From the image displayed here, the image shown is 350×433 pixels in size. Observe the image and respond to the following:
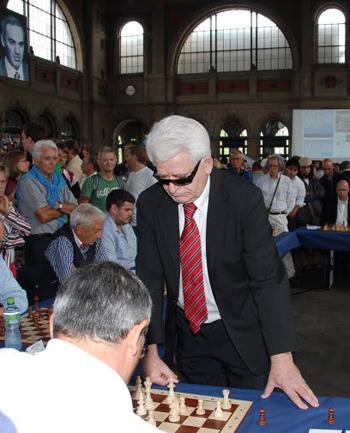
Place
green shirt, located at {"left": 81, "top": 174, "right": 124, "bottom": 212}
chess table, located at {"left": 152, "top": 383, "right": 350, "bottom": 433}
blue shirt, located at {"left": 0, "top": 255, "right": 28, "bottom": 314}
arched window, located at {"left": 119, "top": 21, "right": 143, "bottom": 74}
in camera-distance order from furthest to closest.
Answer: arched window, located at {"left": 119, "top": 21, "right": 143, "bottom": 74}
green shirt, located at {"left": 81, "top": 174, "right": 124, "bottom": 212}
blue shirt, located at {"left": 0, "top": 255, "right": 28, "bottom": 314}
chess table, located at {"left": 152, "top": 383, "right": 350, "bottom": 433}

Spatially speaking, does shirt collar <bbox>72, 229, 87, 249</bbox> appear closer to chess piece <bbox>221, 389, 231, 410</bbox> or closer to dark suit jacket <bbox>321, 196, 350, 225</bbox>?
chess piece <bbox>221, 389, 231, 410</bbox>

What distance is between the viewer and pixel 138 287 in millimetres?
1207

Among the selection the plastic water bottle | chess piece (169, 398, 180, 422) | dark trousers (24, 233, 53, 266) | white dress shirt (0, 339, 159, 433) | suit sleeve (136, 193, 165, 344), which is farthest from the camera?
dark trousers (24, 233, 53, 266)

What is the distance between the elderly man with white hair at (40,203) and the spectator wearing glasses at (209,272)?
2.50m

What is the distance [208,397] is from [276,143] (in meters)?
20.1

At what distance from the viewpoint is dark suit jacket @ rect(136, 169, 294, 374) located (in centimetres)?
207

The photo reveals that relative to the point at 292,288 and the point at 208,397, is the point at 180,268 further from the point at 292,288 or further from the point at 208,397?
the point at 292,288

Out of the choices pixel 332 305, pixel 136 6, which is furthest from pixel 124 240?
pixel 136 6

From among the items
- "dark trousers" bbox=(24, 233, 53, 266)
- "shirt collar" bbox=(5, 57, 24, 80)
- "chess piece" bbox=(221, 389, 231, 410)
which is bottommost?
"chess piece" bbox=(221, 389, 231, 410)

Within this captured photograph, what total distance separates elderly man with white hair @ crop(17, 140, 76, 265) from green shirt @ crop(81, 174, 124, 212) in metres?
1.03

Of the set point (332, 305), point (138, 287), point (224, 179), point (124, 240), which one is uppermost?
point (224, 179)

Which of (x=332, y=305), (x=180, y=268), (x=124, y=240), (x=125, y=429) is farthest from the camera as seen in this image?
(x=332, y=305)

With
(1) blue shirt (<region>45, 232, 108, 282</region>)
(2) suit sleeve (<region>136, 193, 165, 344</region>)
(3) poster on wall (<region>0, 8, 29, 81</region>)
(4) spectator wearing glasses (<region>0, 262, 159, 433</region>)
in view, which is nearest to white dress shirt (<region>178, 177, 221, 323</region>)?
(2) suit sleeve (<region>136, 193, 165, 344</region>)

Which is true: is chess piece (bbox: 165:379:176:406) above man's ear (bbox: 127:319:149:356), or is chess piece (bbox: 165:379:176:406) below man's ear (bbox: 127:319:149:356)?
below
